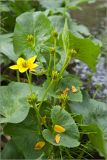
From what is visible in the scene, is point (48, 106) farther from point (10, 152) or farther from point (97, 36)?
point (97, 36)

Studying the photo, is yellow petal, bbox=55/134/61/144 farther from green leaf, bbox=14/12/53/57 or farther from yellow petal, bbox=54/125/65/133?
green leaf, bbox=14/12/53/57

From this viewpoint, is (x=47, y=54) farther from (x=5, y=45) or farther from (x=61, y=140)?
(x=61, y=140)

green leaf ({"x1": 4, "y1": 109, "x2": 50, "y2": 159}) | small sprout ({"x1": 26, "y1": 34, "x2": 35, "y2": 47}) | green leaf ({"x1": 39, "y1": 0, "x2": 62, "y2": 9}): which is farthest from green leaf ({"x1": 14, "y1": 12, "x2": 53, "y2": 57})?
green leaf ({"x1": 39, "y1": 0, "x2": 62, "y2": 9})

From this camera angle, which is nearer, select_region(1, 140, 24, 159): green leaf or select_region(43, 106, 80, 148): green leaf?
select_region(43, 106, 80, 148): green leaf

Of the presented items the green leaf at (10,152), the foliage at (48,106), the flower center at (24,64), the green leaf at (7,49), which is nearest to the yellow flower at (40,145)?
the foliage at (48,106)

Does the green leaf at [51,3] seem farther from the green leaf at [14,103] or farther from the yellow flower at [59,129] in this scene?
the yellow flower at [59,129]

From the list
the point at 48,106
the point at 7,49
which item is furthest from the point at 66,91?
the point at 7,49
